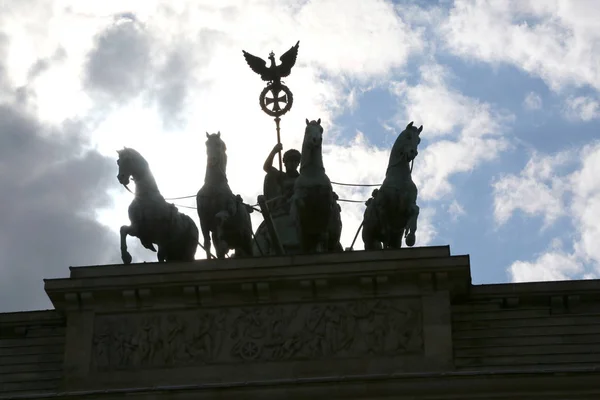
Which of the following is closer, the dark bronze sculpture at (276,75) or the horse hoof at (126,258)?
the horse hoof at (126,258)

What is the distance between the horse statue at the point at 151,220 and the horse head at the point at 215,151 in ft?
3.67

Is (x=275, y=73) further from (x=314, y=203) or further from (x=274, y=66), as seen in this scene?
(x=314, y=203)

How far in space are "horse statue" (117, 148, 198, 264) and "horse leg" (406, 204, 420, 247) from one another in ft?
13.1

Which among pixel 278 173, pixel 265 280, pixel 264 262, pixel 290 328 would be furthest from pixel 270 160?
pixel 290 328

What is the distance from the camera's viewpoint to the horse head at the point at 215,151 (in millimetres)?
32219

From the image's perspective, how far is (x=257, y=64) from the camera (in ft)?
125

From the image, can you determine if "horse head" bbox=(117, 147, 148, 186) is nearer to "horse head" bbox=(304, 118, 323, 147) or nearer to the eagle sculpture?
"horse head" bbox=(304, 118, 323, 147)

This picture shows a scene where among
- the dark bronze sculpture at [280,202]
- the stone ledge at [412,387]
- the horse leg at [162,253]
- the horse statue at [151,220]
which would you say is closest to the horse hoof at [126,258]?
the horse statue at [151,220]

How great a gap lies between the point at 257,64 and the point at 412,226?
821 centimetres

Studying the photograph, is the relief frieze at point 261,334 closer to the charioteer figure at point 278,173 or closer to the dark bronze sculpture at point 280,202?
the dark bronze sculpture at point 280,202

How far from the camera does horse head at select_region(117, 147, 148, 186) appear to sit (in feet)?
105

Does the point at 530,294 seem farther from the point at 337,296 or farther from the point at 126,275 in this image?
the point at 126,275

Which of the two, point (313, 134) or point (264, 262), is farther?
point (313, 134)

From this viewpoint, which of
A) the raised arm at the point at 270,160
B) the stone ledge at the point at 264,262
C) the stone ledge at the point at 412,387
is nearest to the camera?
the stone ledge at the point at 412,387
